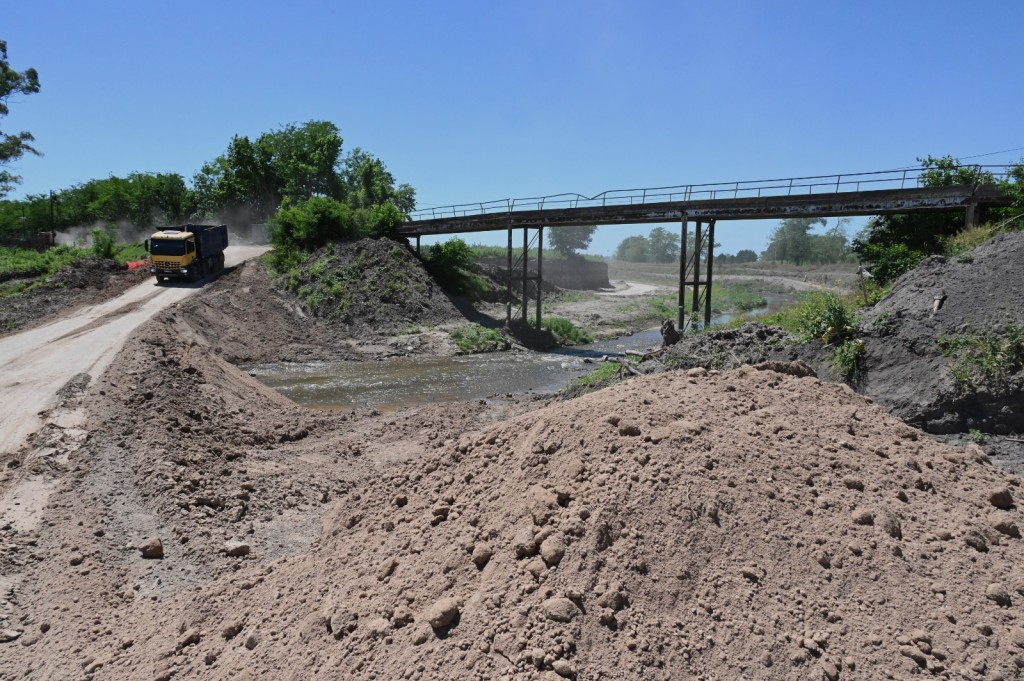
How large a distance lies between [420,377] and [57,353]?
11374mm

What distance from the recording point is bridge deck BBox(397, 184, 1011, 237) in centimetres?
2042

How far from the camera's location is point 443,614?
5.09 meters

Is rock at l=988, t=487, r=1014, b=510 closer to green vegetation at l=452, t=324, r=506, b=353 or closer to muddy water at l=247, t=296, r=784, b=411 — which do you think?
muddy water at l=247, t=296, r=784, b=411

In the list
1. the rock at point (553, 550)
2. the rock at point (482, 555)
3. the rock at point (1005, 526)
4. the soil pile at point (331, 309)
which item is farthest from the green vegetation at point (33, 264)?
the rock at point (1005, 526)

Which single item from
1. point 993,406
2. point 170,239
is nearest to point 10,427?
point 993,406

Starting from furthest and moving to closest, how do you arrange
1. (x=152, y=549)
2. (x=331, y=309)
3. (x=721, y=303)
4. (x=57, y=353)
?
(x=721, y=303)
(x=331, y=309)
(x=57, y=353)
(x=152, y=549)

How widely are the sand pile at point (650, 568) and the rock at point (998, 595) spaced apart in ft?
0.03

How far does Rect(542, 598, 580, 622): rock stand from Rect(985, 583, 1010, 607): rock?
10.4 ft

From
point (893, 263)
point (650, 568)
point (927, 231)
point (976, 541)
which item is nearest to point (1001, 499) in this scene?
point (976, 541)

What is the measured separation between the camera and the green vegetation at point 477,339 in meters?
32.2

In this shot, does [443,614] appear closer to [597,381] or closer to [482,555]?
[482,555]

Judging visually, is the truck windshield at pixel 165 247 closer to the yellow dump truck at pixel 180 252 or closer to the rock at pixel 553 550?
the yellow dump truck at pixel 180 252

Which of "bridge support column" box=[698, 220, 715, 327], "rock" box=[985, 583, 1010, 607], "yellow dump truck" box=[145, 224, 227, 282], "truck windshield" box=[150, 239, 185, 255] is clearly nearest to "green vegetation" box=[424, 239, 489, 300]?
"yellow dump truck" box=[145, 224, 227, 282]

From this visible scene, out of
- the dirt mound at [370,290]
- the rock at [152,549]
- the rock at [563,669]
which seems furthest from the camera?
the dirt mound at [370,290]
